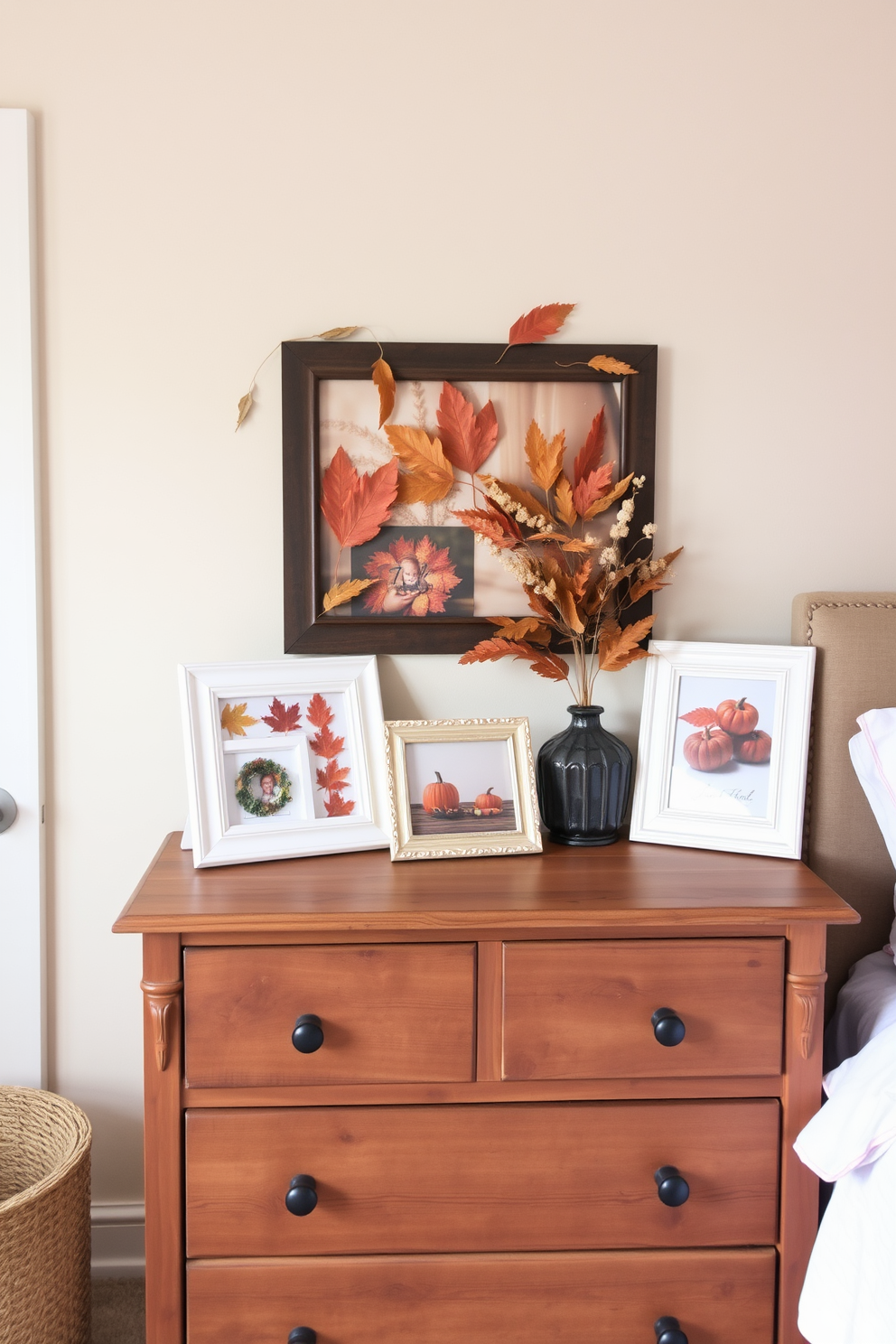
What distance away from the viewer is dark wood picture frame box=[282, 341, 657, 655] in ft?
5.16

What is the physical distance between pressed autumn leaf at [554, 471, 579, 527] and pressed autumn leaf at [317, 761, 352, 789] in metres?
0.59

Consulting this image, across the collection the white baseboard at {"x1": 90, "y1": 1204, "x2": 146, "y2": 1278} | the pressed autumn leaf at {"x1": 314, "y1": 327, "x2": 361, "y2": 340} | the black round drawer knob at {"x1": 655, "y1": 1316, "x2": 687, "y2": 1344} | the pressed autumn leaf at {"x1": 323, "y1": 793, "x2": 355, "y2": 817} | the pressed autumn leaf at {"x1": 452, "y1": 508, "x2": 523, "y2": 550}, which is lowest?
the white baseboard at {"x1": 90, "y1": 1204, "x2": 146, "y2": 1278}

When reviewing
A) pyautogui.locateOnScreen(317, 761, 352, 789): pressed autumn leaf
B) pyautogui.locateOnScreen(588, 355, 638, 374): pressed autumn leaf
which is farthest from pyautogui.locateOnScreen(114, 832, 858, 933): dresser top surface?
pyautogui.locateOnScreen(588, 355, 638, 374): pressed autumn leaf

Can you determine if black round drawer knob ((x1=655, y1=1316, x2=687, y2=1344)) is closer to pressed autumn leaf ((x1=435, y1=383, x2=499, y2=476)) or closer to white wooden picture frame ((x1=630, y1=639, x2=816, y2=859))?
white wooden picture frame ((x1=630, y1=639, x2=816, y2=859))

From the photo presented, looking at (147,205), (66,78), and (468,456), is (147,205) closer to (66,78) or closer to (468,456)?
(66,78)

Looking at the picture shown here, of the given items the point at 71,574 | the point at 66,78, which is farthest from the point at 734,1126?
the point at 66,78

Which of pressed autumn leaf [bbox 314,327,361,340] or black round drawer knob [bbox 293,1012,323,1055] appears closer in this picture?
black round drawer knob [bbox 293,1012,323,1055]

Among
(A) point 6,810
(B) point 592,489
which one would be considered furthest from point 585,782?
(A) point 6,810

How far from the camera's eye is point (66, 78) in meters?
1.53

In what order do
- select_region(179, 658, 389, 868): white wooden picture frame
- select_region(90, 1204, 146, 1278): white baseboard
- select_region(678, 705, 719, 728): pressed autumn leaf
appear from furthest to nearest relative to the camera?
select_region(90, 1204, 146, 1278): white baseboard → select_region(678, 705, 719, 728): pressed autumn leaf → select_region(179, 658, 389, 868): white wooden picture frame

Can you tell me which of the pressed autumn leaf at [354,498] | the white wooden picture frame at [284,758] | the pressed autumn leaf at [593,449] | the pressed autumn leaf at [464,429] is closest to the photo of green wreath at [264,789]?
the white wooden picture frame at [284,758]

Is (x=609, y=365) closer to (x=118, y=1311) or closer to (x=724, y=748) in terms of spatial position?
(x=724, y=748)

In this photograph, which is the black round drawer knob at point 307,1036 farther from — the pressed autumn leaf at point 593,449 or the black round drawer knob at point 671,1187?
the pressed autumn leaf at point 593,449

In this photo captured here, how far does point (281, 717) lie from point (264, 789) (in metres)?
0.12
